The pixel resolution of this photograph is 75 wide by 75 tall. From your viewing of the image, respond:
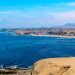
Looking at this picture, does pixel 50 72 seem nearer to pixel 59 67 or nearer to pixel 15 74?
pixel 59 67

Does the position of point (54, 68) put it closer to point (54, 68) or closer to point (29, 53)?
point (54, 68)

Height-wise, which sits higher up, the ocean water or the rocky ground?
the rocky ground

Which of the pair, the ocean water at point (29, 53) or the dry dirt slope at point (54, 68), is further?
the ocean water at point (29, 53)

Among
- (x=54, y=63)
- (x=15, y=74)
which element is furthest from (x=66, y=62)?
(x=15, y=74)

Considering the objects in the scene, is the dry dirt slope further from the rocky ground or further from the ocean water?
the ocean water

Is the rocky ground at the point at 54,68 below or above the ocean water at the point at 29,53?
above

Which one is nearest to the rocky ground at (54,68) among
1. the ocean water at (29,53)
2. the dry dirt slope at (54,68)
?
the dry dirt slope at (54,68)

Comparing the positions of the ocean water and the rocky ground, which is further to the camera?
the ocean water

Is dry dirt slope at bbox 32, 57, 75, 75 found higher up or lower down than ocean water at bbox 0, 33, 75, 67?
higher up

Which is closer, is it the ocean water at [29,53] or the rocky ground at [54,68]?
the rocky ground at [54,68]

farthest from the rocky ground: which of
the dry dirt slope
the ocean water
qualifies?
the ocean water

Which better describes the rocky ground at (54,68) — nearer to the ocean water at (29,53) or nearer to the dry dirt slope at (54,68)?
the dry dirt slope at (54,68)
